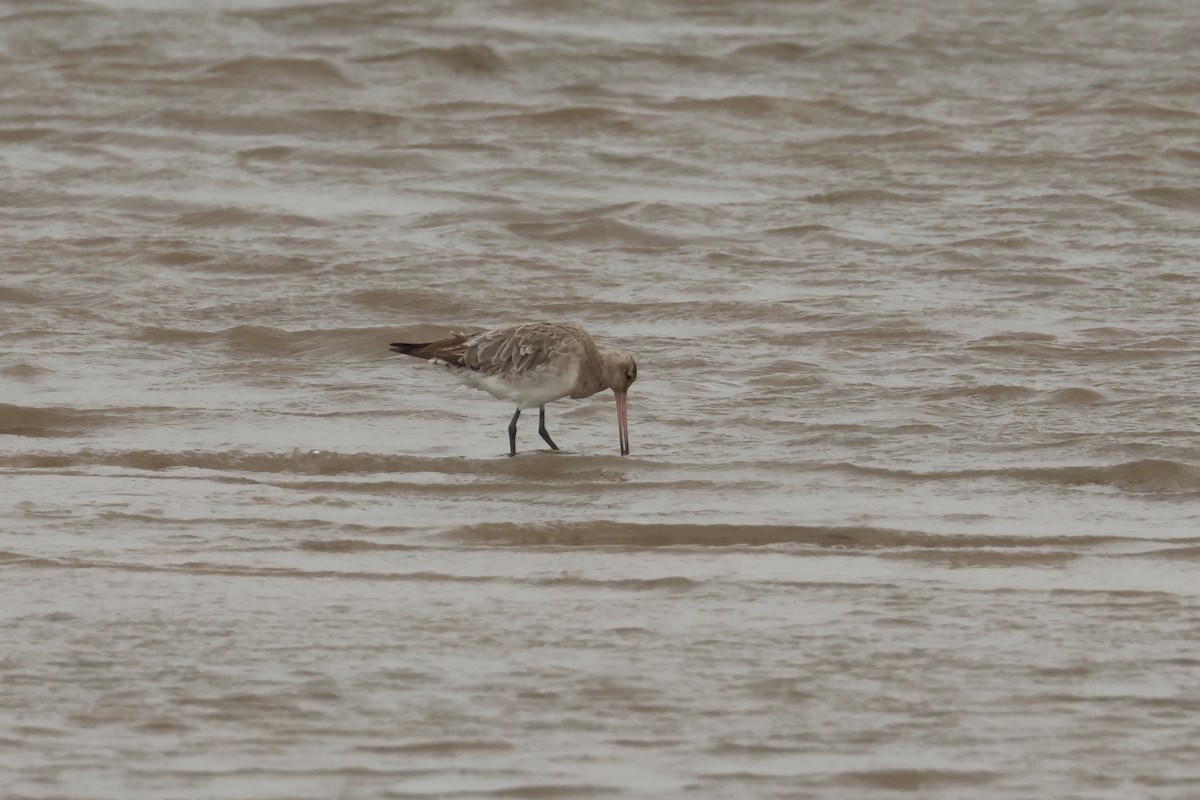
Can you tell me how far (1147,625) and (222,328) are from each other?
6292 millimetres

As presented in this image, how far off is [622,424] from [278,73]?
1011 centimetres

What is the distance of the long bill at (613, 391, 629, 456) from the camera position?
9047 millimetres

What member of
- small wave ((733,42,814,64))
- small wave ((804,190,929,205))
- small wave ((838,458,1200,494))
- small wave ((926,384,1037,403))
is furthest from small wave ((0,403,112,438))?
small wave ((733,42,814,64))

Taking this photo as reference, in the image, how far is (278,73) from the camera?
60.6 feet

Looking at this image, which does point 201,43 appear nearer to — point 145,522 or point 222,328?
point 222,328

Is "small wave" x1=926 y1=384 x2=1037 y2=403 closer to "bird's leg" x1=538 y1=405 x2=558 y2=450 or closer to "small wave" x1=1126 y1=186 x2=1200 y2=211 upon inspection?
"bird's leg" x1=538 y1=405 x2=558 y2=450

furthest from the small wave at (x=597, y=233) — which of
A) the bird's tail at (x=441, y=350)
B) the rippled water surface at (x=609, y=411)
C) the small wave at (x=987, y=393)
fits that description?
the bird's tail at (x=441, y=350)

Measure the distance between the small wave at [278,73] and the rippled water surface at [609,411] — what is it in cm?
5

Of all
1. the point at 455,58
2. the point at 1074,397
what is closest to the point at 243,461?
the point at 1074,397

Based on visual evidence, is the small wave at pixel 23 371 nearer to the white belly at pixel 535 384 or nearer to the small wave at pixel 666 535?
the white belly at pixel 535 384

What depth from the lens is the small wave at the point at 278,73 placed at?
59.9 ft

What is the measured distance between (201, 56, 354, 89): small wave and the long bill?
956cm

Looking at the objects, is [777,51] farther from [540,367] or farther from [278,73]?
[540,367]

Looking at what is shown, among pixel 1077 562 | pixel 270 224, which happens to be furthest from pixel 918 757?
pixel 270 224
